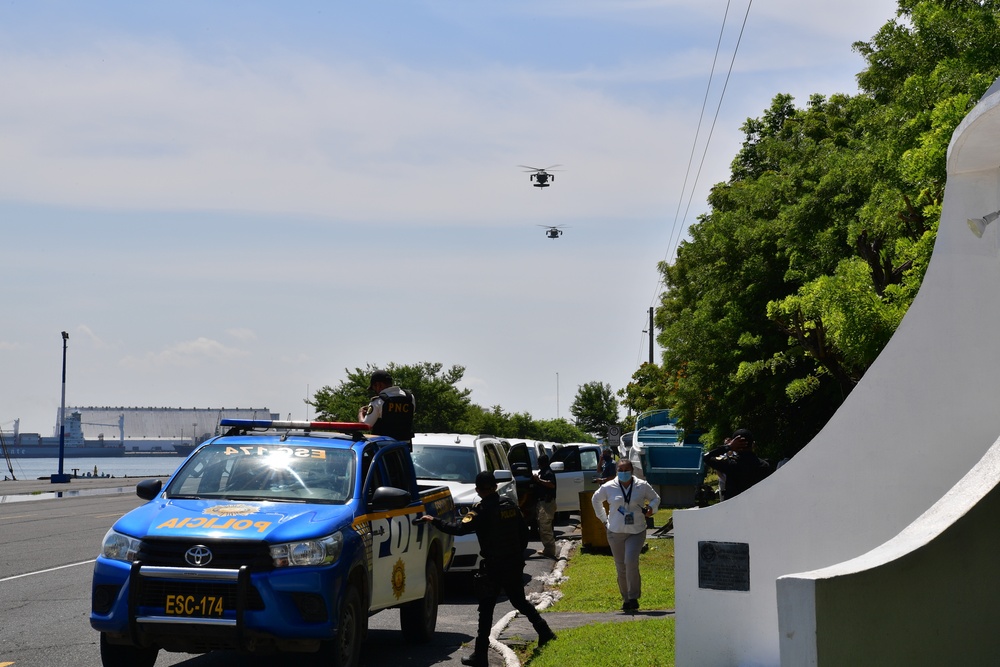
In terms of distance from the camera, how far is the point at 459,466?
53.2 feet

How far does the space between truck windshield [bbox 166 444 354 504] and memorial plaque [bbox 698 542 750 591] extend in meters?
2.82

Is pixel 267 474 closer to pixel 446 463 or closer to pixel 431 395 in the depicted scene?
pixel 446 463

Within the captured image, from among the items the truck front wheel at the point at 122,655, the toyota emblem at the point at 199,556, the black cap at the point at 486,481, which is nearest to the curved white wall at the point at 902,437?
the black cap at the point at 486,481

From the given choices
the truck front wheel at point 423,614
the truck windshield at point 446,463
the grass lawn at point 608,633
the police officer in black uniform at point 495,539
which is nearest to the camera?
the grass lawn at point 608,633

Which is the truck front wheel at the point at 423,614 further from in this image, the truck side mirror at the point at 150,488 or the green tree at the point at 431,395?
the green tree at the point at 431,395

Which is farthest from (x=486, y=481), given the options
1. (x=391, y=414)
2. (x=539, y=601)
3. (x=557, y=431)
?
(x=557, y=431)

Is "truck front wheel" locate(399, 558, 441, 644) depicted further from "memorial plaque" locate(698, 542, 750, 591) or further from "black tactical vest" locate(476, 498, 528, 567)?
"memorial plaque" locate(698, 542, 750, 591)

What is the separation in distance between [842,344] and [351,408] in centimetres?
5628

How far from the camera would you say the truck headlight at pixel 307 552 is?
8133 mm

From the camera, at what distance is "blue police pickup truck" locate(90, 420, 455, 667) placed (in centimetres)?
798

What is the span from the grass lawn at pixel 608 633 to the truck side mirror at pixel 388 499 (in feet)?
5.96

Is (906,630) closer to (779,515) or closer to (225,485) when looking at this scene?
(779,515)

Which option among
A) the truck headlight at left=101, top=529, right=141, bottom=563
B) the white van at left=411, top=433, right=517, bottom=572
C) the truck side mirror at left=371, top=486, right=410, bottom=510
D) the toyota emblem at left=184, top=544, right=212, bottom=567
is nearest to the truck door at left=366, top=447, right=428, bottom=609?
the truck side mirror at left=371, top=486, right=410, bottom=510

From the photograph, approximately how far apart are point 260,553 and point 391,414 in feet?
11.7
